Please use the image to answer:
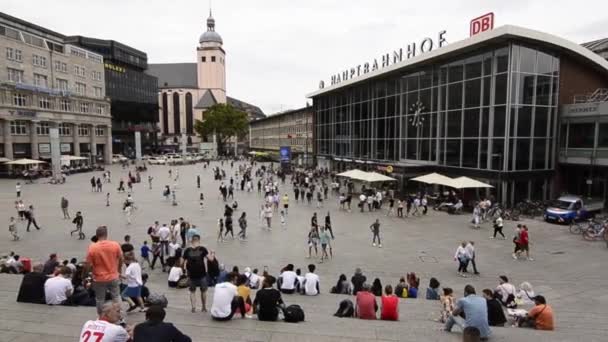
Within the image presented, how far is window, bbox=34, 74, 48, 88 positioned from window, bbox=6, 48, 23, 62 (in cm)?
345

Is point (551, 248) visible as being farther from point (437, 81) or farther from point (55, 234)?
point (55, 234)

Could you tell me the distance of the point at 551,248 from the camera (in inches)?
677

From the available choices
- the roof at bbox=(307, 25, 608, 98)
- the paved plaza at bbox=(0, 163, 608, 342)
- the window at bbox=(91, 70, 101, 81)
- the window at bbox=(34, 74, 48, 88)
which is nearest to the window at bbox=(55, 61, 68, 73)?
the window at bbox=(34, 74, 48, 88)

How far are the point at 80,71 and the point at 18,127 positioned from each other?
16956mm

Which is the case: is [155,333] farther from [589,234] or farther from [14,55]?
[14,55]

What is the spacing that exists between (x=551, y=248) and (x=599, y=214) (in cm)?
1155

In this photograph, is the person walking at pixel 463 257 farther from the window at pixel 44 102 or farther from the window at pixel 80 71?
the window at pixel 80 71

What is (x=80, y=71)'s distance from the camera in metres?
66.0

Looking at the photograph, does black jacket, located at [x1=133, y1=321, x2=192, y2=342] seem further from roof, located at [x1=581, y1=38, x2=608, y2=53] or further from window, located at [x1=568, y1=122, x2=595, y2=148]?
roof, located at [x1=581, y1=38, x2=608, y2=53]

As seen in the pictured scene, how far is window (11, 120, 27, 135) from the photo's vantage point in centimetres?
5241

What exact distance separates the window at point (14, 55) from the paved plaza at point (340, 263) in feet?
96.6

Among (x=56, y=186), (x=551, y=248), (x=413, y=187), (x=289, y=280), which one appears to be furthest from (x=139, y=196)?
(x=551, y=248)

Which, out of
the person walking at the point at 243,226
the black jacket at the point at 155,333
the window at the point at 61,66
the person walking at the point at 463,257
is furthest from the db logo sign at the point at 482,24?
the window at the point at 61,66

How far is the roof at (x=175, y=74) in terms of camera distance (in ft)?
475
